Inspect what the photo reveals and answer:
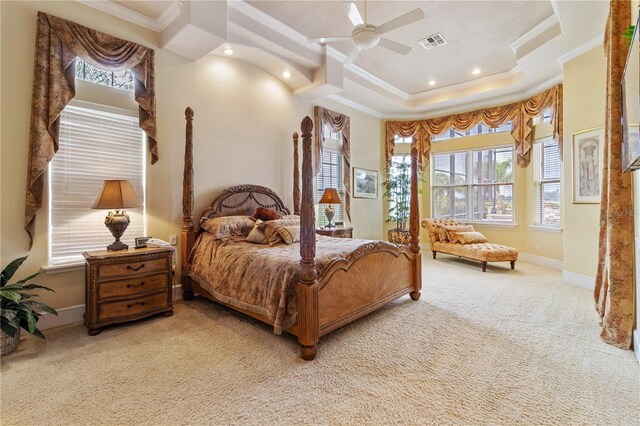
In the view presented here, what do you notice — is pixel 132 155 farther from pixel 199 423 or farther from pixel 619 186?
pixel 619 186

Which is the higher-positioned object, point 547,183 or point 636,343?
point 547,183

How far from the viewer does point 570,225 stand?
429 cm

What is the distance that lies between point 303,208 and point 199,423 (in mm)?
1510

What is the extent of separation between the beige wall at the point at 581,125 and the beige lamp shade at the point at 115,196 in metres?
5.56

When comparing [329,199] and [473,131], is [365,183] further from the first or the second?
[473,131]

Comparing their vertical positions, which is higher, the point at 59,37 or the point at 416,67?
the point at 416,67

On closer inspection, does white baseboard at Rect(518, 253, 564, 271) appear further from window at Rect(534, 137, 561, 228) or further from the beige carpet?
the beige carpet

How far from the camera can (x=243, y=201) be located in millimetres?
4344

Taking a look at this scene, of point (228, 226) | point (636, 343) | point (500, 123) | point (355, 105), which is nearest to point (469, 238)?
point (500, 123)

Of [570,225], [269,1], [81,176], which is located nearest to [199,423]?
[81,176]

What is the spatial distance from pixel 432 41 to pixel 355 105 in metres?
2.22

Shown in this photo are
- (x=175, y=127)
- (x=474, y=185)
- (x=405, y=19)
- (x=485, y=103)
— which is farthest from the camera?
(x=474, y=185)

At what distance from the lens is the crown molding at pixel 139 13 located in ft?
10.2

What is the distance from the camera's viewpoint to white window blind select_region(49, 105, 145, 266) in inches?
116
